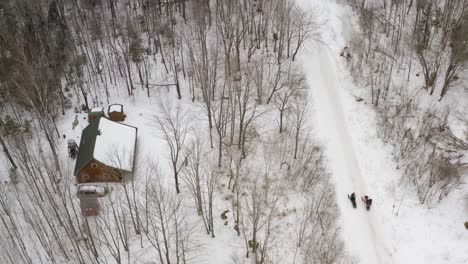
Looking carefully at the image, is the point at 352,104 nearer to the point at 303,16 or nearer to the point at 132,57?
the point at 303,16

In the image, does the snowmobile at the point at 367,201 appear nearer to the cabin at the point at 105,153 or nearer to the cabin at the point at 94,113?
the cabin at the point at 105,153

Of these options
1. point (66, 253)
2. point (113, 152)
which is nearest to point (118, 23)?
point (113, 152)

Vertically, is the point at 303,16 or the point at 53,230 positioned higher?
the point at 303,16

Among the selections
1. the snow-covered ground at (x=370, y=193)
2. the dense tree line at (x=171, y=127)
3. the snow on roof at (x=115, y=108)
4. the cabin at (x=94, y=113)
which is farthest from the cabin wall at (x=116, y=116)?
the snow-covered ground at (x=370, y=193)

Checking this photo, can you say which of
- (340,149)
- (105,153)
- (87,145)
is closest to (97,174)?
(105,153)

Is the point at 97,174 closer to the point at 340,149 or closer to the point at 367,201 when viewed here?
the point at 340,149

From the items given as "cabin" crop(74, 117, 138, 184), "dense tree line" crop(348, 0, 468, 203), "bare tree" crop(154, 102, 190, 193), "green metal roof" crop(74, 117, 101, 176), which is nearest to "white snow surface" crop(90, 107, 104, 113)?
"green metal roof" crop(74, 117, 101, 176)
